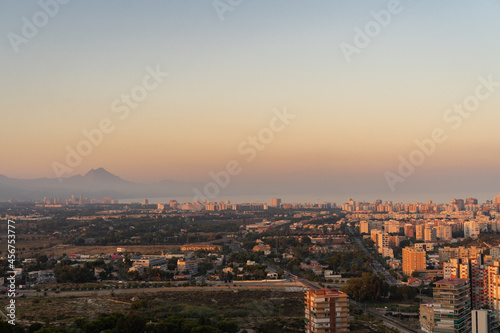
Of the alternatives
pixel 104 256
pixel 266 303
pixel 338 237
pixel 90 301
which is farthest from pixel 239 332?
pixel 338 237

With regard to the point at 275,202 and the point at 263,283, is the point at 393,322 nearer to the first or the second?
the point at 263,283

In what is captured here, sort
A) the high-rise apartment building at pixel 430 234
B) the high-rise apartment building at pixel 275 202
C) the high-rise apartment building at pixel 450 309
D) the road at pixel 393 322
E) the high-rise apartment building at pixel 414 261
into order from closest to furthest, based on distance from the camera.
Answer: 1. the high-rise apartment building at pixel 450 309
2. the road at pixel 393 322
3. the high-rise apartment building at pixel 414 261
4. the high-rise apartment building at pixel 430 234
5. the high-rise apartment building at pixel 275 202

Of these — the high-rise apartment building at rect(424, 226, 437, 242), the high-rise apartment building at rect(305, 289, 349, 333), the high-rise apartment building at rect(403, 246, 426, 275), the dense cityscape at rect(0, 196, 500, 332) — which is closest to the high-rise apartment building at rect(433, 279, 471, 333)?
the dense cityscape at rect(0, 196, 500, 332)

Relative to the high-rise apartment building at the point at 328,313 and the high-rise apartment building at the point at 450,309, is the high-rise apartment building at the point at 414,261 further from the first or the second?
the high-rise apartment building at the point at 328,313

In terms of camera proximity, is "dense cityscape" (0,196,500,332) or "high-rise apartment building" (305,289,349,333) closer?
"high-rise apartment building" (305,289,349,333)

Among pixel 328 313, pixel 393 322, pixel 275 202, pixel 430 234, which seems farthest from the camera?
pixel 275 202

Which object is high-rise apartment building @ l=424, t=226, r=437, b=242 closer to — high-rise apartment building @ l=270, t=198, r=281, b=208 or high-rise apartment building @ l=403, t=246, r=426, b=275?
high-rise apartment building @ l=403, t=246, r=426, b=275

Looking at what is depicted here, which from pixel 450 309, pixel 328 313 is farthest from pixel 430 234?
pixel 328 313

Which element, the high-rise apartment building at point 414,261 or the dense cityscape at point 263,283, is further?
the high-rise apartment building at point 414,261

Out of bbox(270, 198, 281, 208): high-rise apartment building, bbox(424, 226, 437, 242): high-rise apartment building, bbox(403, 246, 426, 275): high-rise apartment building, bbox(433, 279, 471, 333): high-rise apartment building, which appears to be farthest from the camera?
bbox(270, 198, 281, 208): high-rise apartment building

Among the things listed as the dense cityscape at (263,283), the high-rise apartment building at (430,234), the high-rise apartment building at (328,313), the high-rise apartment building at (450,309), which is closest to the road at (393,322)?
the dense cityscape at (263,283)

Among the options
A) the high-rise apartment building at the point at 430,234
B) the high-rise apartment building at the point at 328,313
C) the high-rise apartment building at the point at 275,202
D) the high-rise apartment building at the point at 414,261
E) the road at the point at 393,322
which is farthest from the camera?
the high-rise apartment building at the point at 275,202
